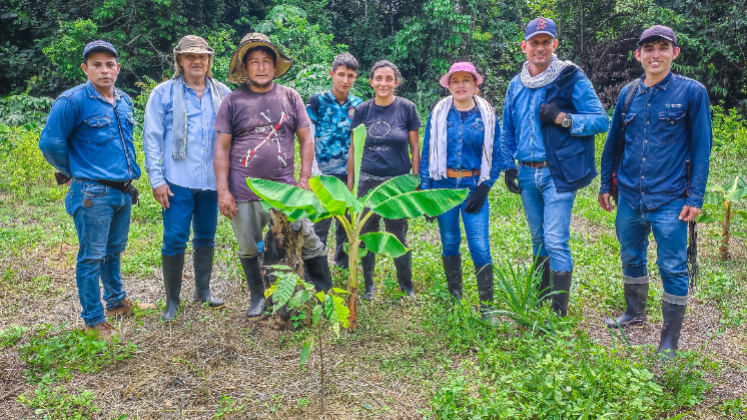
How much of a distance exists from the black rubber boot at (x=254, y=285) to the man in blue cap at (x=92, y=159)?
1036 mm

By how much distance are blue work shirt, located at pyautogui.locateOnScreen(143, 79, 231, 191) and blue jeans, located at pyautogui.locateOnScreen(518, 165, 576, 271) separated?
250 cm

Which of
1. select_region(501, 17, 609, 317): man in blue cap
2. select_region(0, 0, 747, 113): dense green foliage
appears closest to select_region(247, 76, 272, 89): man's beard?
select_region(501, 17, 609, 317): man in blue cap

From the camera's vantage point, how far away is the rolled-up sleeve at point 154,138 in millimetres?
4043

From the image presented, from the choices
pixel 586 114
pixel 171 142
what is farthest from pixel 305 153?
pixel 586 114

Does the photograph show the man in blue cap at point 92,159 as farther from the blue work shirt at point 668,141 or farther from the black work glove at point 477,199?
the blue work shirt at point 668,141

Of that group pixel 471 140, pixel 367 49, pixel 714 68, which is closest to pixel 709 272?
pixel 471 140

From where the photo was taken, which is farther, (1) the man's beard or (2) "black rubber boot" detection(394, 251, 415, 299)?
(2) "black rubber boot" detection(394, 251, 415, 299)

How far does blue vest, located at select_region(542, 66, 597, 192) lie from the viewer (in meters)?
3.73

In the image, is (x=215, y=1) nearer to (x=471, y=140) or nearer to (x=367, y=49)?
(x=367, y=49)

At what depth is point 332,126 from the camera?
4984 mm

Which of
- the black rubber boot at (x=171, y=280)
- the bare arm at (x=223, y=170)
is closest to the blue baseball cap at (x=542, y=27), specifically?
the bare arm at (x=223, y=170)

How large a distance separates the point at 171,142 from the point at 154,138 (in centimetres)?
13

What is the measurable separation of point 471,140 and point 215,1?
51.8 ft

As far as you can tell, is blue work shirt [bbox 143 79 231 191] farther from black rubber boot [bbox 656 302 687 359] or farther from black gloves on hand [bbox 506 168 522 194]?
Result: black rubber boot [bbox 656 302 687 359]
